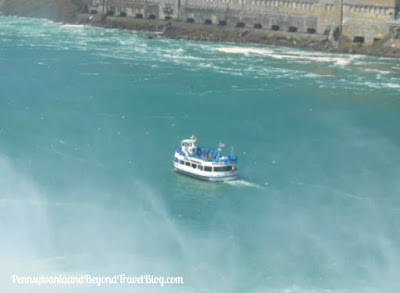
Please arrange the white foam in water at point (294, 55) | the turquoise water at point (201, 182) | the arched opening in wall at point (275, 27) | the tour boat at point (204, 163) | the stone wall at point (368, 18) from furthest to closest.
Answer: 1. the arched opening in wall at point (275, 27)
2. the stone wall at point (368, 18)
3. the white foam in water at point (294, 55)
4. the tour boat at point (204, 163)
5. the turquoise water at point (201, 182)

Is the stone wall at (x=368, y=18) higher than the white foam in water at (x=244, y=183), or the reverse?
the stone wall at (x=368, y=18)

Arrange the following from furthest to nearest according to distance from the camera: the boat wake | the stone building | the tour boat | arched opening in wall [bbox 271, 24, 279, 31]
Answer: arched opening in wall [bbox 271, 24, 279, 31] < the stone building < the tour boat < the boat wake

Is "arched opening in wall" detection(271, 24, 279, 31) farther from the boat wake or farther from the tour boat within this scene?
the boat wake

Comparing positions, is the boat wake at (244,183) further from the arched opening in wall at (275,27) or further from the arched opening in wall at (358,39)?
the arched opening in wall at (275,27)

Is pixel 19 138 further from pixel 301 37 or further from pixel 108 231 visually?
pixel 301 37

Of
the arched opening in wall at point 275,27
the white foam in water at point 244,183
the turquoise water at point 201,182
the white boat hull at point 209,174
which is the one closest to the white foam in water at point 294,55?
the turquoise water at point 201,182

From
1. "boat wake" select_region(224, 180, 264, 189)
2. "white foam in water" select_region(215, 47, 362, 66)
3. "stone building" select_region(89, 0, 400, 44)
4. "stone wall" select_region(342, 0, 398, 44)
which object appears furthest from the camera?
"stone building" select_region(89, 0, 400, 44)

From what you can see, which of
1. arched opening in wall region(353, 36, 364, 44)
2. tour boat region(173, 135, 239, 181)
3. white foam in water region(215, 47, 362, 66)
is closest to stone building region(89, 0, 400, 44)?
arched opening in wall region(353, 36, 364, 44)
